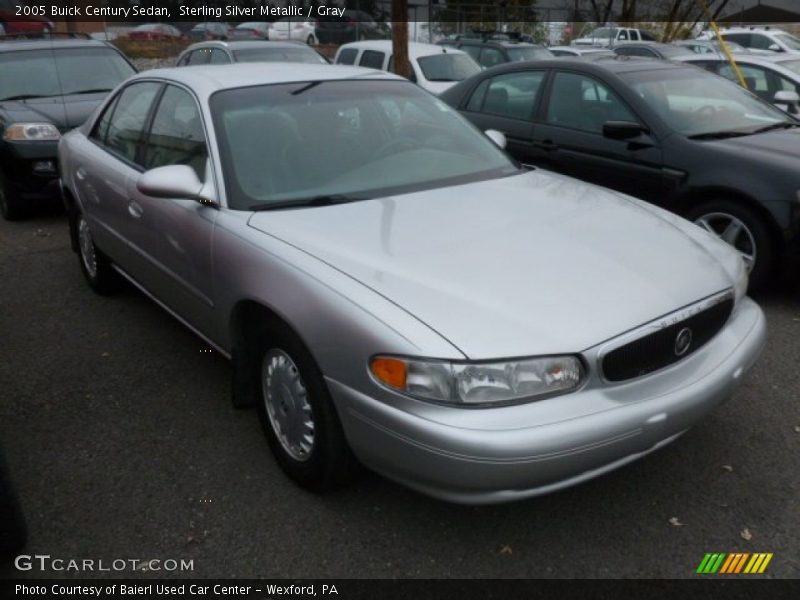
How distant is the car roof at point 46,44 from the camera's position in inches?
317

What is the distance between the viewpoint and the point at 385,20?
27359mm

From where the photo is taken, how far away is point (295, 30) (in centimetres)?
2823

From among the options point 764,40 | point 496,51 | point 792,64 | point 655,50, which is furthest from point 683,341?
point 764,40

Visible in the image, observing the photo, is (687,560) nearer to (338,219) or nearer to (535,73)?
(338,219)

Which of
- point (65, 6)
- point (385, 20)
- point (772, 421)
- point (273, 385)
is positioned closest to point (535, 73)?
point (772, 421)

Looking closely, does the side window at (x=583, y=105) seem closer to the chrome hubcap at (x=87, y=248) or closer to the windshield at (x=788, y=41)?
the chrome hubcap at (x=87, y=248)

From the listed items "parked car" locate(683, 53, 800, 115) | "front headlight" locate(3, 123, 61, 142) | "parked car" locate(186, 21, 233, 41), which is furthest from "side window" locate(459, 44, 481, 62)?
"parked car" locate(186, 21, 233, 41)

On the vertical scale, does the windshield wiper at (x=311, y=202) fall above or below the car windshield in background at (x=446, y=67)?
above

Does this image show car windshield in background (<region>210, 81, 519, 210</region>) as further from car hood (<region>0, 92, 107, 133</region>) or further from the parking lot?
car hood (<region>0, 92, 107, 133</region>)

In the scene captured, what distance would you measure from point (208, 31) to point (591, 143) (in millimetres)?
24305

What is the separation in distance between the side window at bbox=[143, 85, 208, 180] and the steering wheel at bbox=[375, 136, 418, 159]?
2.67 ft

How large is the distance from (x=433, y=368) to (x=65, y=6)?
22043mm

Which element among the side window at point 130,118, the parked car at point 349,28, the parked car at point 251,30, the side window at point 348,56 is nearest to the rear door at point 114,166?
the side window at point 130,118

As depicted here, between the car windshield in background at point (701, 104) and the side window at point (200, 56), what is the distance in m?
7.98
